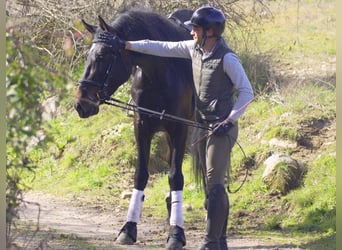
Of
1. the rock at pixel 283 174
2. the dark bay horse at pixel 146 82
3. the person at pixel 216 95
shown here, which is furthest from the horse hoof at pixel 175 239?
the rock at pixel 283 174

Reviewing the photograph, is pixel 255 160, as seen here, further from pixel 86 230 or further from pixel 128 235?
pixel 128 235

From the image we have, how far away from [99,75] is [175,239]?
5.28 ft

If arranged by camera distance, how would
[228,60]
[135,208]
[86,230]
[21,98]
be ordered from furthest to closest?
[86,230] → [135,208] → [228,60] → [21,98]

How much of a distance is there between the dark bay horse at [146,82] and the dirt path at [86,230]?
27cm

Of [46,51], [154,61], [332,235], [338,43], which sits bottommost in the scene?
[332,235]

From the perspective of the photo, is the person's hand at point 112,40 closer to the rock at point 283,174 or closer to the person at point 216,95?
the person at point 216,95

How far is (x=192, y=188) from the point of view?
30.3 feet

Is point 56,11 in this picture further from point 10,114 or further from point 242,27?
point 10,114

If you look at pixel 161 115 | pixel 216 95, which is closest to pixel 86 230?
pixel 161 115

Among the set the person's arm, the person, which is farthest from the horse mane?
the person's arm

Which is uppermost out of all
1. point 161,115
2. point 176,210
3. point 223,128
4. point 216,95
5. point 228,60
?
point 228,60

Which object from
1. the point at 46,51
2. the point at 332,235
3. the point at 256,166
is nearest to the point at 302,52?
the point at 256,166

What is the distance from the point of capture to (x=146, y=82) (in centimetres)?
720

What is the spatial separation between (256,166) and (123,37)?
2.98 m
